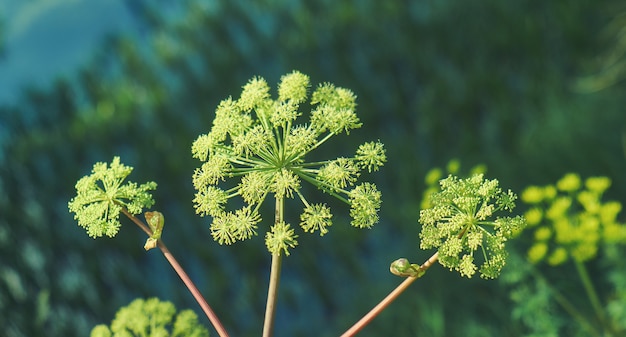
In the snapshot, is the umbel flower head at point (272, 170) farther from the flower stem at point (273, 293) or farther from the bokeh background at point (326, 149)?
the bokeh background at point (326, 149)

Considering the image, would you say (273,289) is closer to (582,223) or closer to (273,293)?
(273,293)

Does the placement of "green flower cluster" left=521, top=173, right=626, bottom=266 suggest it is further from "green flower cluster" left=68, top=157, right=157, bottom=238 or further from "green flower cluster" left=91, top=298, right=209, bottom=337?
"green flower cluster" left=68, top=157, right=157, bottom=238

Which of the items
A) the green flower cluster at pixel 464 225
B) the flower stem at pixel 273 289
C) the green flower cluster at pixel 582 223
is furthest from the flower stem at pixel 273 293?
the green flower cluster at pixel 582 223

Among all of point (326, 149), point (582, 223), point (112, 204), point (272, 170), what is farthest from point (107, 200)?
point (326, 149)

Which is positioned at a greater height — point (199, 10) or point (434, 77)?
point (199, 10)

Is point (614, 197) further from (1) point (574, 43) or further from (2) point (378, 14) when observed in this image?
(2) point (378, 14)

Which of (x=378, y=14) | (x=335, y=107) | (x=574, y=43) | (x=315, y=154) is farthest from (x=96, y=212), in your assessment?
(x=574, y=43)

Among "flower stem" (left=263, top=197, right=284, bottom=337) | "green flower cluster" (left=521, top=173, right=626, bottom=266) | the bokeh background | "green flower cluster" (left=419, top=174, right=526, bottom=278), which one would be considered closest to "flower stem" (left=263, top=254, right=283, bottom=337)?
"flower stem" (left=263, top=197, right=284, bottom=337)
